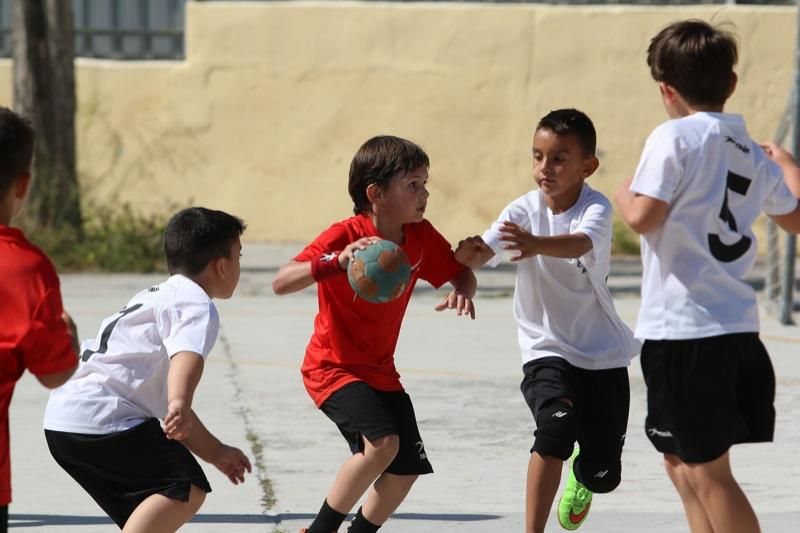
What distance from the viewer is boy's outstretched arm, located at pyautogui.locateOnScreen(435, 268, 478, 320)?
5691 millimetres

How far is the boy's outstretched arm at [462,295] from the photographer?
224 inches

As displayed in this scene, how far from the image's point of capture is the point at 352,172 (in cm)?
580

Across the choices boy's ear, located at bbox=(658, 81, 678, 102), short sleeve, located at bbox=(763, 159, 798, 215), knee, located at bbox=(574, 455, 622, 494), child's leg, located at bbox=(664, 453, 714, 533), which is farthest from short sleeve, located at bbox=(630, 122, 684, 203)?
knee, located at bbox=(574, 455, 622, 494)

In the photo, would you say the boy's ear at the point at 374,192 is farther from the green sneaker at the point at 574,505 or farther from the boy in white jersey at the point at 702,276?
the green sneaker at the point at 574,505

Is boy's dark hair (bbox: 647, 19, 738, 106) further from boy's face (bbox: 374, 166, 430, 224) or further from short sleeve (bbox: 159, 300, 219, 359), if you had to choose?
short sleeve (bbox: 159, 300, 219, 359)

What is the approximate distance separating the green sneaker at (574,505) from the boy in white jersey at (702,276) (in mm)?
1177

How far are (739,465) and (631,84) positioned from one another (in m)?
12.6

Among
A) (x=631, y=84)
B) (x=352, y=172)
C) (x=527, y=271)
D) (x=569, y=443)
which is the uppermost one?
(x=352, y=172)

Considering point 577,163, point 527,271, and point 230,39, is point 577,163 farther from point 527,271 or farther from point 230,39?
point 230,39

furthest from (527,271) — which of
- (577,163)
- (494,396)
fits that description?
(494,396)

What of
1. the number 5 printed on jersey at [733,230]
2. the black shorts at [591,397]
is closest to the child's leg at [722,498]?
the number 5 printed on jersey at [733,230]

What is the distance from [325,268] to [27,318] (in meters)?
1.64

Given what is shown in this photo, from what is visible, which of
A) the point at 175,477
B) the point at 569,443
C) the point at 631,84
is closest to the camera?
the point at 175,477

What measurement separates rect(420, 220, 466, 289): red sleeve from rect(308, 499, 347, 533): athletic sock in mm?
924
